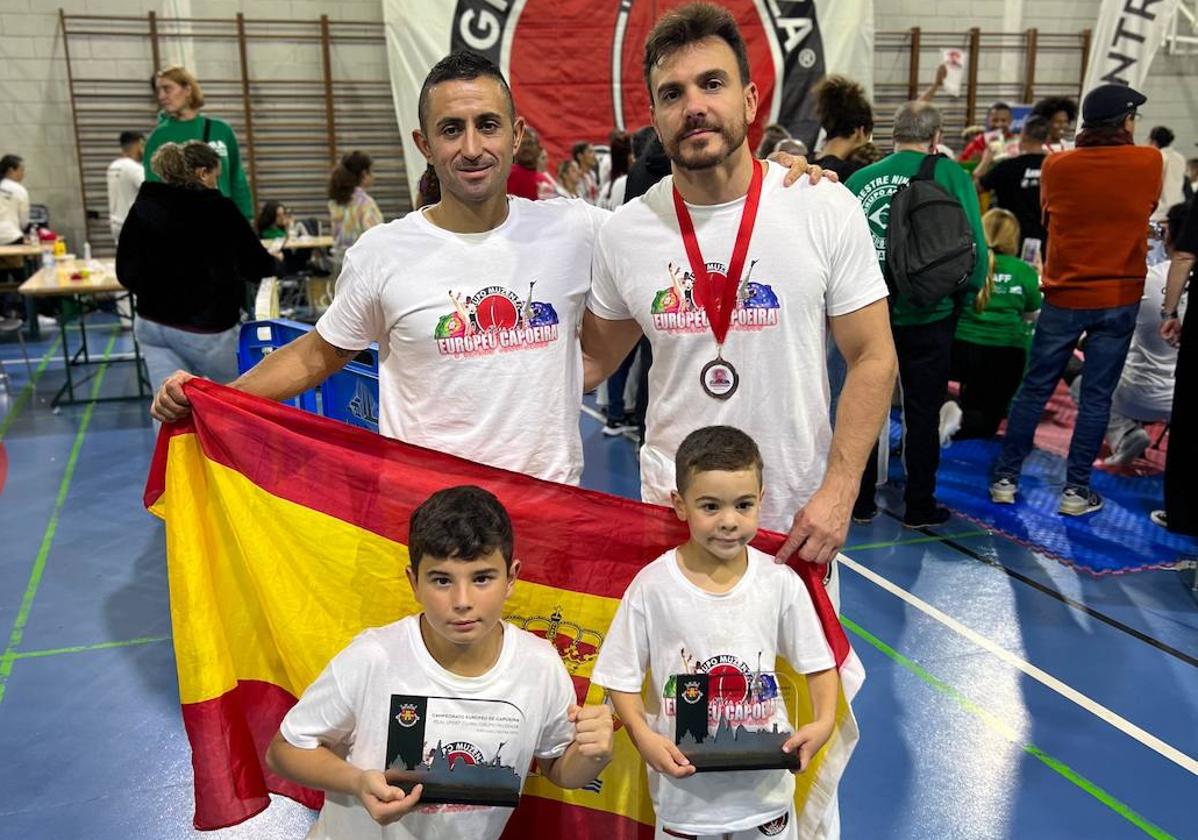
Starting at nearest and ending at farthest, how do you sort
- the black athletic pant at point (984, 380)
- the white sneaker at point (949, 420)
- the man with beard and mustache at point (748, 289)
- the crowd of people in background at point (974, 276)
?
the man with beard and mustache at point (748, 289)
the crowd of people in background at point (974, 276)
the white sneaker at point (949, 420)
the black athletic pant at point (984, 380)

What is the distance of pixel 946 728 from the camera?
3379 millimetres

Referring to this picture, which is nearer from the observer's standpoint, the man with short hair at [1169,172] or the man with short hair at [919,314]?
the man with short hair at [919,314]

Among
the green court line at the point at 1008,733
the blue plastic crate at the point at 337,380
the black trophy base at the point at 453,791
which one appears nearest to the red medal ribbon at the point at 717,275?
the black trophy base at the point at 453,791

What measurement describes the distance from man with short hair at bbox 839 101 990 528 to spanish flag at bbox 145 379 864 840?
2943 millimetres

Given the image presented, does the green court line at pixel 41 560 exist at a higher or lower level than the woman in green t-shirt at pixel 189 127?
lower

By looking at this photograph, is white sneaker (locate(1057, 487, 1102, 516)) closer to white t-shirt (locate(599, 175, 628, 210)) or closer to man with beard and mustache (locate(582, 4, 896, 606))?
white t-shirt (locate(599, 175, 628, 210))

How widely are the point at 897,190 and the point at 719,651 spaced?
11.3 ft

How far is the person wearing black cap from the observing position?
5.00 metres

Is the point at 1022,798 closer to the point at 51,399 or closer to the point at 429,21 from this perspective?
the point at 51,399

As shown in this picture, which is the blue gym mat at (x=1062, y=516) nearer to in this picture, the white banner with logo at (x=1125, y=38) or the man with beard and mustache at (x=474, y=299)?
the man with beard and mustache at (x=474, y=299)

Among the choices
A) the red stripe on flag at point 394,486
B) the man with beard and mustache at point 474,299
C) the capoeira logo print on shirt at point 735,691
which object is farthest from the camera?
the red stripe on flag at point 394,486

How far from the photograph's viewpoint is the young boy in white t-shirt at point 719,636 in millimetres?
1938

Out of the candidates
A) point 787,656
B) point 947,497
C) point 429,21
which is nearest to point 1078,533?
point 947,497

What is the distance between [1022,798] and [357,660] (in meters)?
2.14
